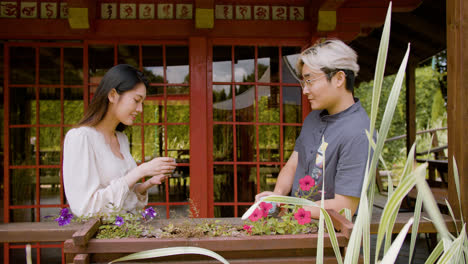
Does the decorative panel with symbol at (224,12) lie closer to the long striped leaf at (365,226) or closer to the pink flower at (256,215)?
the pink flower at (256,215)

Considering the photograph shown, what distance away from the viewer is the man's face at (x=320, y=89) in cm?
164

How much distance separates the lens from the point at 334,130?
5.35 ft

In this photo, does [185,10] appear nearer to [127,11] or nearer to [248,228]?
[127,11]

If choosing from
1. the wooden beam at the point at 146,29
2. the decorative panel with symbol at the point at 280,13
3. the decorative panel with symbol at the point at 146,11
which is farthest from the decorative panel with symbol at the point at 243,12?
the decorative panel with symbol at the point at 146,11

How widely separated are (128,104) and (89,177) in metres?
0.39

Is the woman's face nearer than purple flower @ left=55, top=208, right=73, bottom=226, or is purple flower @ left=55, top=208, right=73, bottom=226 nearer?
purple flower @ left=55, top=208, right=73, bottom=226

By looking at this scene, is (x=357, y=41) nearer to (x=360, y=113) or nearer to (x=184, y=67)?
(x=184, y=67)

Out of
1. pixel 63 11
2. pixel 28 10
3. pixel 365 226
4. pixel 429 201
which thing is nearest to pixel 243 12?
pixel 63 11

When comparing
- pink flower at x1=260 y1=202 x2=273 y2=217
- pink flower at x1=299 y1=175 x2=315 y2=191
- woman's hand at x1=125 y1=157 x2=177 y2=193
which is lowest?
pink flower at x1=260 y1=202 x2=273 y2=217

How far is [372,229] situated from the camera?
1465 millimetres

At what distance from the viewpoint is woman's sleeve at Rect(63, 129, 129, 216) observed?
152 centimetres

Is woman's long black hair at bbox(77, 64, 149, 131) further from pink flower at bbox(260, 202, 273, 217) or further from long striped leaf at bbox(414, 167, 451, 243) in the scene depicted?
long striped leaf at bbox(414, 167, 451, 243)

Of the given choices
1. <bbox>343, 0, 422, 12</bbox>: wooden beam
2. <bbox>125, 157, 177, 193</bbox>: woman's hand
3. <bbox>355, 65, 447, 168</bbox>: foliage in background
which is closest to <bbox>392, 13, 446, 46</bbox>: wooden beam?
<bbox>343, 0, 422, 12</bbox>: wooden beam

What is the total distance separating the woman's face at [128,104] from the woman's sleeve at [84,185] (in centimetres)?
23
